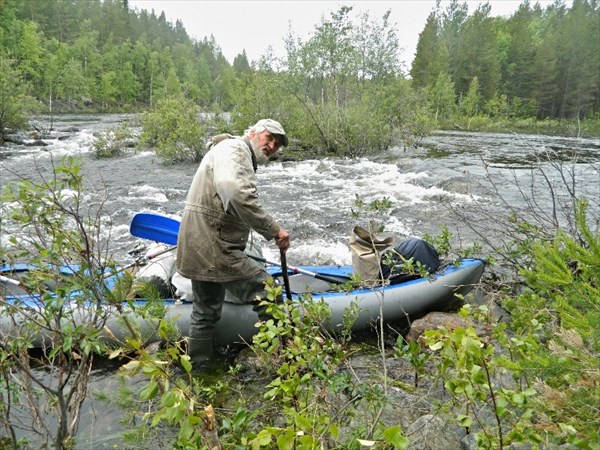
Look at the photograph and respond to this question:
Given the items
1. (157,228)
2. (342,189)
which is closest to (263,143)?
(157,228)

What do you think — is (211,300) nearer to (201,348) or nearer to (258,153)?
(201,348)

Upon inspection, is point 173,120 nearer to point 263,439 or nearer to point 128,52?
point 263,439

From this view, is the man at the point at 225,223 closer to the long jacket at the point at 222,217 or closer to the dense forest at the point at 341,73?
the long jacket at the point at 222,217

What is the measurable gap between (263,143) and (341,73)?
1568cm

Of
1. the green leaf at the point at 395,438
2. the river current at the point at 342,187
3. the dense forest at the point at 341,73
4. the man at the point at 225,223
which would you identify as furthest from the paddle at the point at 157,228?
the dense forest at the point at 341,73

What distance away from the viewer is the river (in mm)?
5668

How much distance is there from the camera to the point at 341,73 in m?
17.4

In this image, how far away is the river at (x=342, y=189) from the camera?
567 centimetres

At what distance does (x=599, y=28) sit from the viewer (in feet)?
139

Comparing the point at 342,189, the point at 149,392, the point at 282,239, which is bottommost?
the point at 342,189

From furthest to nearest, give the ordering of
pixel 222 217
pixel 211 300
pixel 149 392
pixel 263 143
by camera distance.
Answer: pixel 211 300 < pixel 263 143 < pixel 222 217 < pixel 149 392

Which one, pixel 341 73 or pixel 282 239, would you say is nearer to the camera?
pixel 282 239

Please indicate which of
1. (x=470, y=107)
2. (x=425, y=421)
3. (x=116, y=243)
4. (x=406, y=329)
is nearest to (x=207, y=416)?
(x=425, y=421)

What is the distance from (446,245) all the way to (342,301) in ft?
5.07
